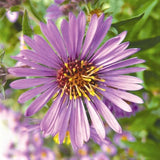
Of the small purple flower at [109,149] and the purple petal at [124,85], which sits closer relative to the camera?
the purple petal at [124,85]

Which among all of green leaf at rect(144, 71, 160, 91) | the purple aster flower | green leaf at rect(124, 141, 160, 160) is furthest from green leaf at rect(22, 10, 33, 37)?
green leaf at rect(124, 141, 160, 160)

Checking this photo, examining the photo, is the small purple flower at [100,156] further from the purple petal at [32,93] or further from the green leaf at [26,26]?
the green leaf at [26,26]

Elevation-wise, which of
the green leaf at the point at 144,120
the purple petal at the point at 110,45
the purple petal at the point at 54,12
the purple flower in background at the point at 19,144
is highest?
the purple petal at the point at 54,12

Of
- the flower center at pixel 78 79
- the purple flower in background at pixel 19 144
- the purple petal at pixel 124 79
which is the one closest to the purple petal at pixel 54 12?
the flower center at pixel 78 79

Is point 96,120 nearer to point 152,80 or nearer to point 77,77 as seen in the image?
point 77,77

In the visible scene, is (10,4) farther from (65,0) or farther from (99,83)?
(99,83)

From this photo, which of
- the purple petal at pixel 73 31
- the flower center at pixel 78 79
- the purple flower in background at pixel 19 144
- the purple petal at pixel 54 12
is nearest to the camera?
the purple petal at pixel 73 31

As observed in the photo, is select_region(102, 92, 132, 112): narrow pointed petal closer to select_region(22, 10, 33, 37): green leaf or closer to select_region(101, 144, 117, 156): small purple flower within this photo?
select_region(22, 10, 33, 37): green leaf

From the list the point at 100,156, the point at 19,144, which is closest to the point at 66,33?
the point at 19,144
